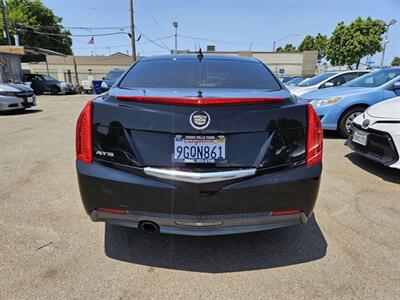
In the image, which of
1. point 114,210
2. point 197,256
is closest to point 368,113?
point 197,256

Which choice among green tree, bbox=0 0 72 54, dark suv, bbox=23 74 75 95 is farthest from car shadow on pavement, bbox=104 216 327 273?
green tree, bbox=0 0 72 54

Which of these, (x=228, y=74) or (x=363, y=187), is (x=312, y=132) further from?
(x=363, y=187)

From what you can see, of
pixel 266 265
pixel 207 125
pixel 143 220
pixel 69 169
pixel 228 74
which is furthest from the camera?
pixel 69 169

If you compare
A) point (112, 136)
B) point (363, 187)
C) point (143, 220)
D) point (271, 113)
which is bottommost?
point (363, 187)

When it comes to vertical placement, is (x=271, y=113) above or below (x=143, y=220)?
above

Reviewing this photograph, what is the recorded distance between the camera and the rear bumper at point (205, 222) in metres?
2.03

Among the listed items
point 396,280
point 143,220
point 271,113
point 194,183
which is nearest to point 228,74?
point 271,113

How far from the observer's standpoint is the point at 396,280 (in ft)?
7.02

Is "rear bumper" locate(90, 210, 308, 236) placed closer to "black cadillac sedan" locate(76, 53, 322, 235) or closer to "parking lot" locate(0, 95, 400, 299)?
"black cadillac sedan" locate(76, 53, 322, 235)

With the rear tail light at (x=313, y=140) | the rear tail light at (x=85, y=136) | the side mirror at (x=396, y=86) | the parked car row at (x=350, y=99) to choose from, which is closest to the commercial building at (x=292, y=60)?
the parked car row at (x=350, y=99)

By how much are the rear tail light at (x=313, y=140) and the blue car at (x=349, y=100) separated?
4.67 metres

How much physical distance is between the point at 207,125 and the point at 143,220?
797 mm

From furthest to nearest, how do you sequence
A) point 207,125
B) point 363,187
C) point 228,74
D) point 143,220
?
point 363,187
point 228,74
point 143,220
point 207,125

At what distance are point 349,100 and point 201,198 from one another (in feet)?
18.3
